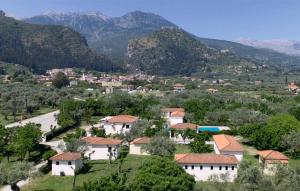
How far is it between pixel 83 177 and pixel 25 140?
1118 centimetres

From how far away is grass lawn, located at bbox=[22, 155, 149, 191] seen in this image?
135 feet

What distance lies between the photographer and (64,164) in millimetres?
46125

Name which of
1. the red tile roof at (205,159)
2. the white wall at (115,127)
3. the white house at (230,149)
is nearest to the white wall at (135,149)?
the red tile roof at (205,159)

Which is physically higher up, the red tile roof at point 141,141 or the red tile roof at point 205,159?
the red tile roof at point 205,159

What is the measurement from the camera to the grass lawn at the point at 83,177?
41.2m

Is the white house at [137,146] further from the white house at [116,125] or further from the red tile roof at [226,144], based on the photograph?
the white house at [116,125]

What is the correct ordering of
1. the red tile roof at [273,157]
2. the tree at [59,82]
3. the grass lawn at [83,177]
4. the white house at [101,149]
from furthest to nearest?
the tree at [59,82], the white house at [101,149], the red tile roof at [273,157], the grass lawn at [83,177]

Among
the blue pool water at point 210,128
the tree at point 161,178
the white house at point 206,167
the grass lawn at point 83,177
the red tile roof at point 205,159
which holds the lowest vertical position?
the grass lawn at point 83,177

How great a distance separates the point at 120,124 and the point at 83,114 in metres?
11.9

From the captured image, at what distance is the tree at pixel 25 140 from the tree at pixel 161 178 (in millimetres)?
19330

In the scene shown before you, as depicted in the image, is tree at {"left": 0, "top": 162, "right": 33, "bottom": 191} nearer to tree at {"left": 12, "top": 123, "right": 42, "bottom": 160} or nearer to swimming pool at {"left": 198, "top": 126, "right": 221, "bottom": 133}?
tree at {"left": 12, "top": 123, "right": 42, "bottom": 160}

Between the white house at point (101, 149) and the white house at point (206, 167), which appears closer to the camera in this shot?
the white house at point (206, 167)

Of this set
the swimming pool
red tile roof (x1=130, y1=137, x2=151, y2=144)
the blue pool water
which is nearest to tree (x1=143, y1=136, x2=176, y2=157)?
red tile roof (x1=130, y1=137, x2=151, y2=144)

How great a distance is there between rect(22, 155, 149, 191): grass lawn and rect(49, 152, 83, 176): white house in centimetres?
90
